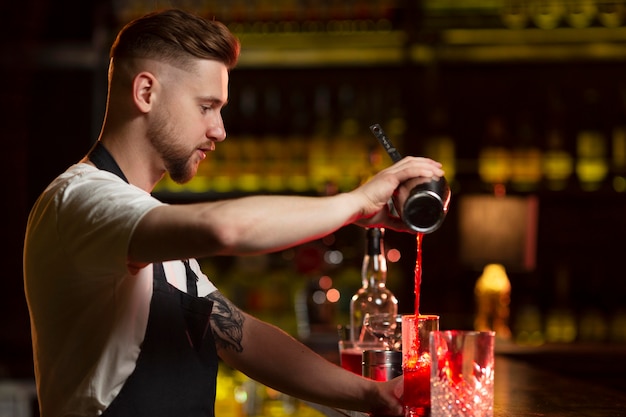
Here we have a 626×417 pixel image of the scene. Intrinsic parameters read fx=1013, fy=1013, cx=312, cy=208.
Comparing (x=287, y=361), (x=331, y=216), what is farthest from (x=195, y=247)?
(x=287, y=361)

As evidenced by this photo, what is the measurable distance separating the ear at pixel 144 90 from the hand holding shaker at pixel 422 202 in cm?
40

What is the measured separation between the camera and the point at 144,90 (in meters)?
1.50

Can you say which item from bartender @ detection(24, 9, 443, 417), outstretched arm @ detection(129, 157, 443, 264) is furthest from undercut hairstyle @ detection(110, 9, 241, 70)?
outstretched arm @ detection(129, 157, 443, 264)

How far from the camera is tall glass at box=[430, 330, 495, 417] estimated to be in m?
1.22

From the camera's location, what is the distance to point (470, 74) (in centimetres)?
428

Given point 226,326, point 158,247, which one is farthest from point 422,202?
point 226,326

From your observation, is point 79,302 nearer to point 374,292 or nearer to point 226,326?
point 226,326

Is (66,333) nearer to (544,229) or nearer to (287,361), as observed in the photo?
(287,361)

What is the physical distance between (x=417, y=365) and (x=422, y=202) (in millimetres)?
218

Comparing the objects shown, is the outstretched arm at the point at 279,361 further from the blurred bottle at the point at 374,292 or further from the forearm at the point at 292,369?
the blurred bottle at the point at 374,292

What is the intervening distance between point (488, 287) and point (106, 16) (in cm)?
190

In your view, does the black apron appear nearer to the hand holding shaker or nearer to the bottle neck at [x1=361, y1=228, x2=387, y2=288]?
the hand holding shaker

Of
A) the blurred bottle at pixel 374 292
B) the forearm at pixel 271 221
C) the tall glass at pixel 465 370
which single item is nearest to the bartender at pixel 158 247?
the forearm at pixel 271 221

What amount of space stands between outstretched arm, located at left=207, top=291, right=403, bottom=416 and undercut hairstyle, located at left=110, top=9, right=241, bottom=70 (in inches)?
16.6
